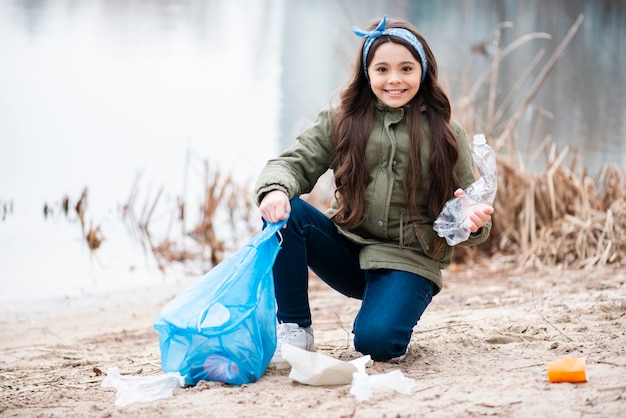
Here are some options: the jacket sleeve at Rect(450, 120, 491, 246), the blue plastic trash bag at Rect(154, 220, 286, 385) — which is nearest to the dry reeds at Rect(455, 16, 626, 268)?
the jacket sleeve at Rect(450, 120, 491, 246)

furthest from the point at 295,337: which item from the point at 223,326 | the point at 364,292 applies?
the point at 223,326

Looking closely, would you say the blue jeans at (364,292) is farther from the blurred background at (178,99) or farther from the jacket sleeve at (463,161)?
the blurred background at (178,99)

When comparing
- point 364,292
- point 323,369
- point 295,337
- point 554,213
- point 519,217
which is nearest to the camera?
point 323,369

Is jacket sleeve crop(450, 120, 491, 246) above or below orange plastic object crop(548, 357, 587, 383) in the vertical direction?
above

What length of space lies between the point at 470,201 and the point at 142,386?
1.15 metres

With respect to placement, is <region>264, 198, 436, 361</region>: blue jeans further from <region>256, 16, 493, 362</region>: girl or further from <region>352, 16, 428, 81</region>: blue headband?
<region>352, 16, 428, 81</region>: blue headband

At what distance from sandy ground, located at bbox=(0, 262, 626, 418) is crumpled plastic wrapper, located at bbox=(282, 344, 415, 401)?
0.09 ft

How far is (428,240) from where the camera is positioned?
2.79 metres

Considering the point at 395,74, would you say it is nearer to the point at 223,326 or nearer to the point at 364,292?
the point at 364,292

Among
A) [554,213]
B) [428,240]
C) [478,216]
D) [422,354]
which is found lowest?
[422,354]

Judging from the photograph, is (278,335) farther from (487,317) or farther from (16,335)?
(16,335)

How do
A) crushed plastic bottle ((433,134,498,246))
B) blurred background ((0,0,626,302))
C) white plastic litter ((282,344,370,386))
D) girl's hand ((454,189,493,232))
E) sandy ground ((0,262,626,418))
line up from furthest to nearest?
blurred background ((0,0,626,302))
crushed plastic bottle ((433,134,498,246))
girl's hand ((454,189,493,232))
white plastic litter ((282,344,370,386))
sandy ground ((0,262,626,418))

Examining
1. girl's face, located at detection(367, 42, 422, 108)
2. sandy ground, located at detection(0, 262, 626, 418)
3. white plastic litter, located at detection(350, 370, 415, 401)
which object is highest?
girl's face, located at detection(367, 42, 422, 108)

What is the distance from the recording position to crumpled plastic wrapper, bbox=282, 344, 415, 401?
2309mm
